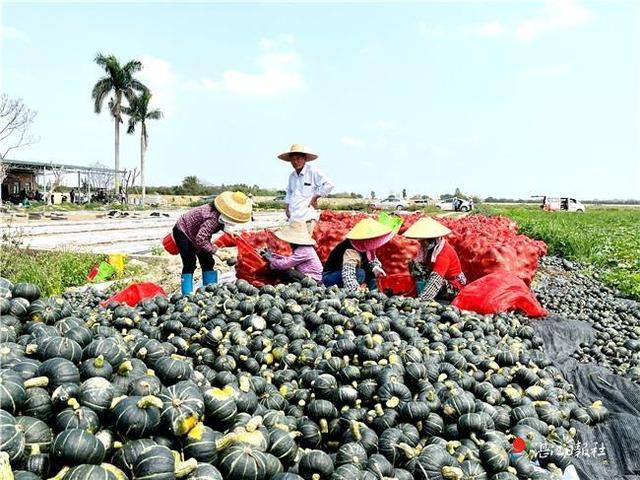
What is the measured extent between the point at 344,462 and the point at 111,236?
19.5 m

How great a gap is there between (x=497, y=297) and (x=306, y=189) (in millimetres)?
3732

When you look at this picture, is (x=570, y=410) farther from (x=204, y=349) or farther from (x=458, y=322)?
(x=204, y=349)

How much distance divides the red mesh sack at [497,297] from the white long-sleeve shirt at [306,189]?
3188mm

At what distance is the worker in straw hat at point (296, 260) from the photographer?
777cm

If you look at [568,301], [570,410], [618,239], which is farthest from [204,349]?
[618,239]

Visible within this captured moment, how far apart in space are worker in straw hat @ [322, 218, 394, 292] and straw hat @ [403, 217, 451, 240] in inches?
12.8

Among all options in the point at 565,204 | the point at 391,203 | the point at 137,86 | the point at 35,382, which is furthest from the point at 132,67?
the point at 35,382

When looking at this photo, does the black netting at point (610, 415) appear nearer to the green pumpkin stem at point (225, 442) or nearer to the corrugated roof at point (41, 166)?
the green pumpkin stem at point (225, 442)

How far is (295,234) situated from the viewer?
806cm

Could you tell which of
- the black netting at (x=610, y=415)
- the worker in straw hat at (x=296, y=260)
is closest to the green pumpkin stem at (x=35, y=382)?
the black netting at (x=610, y=415)

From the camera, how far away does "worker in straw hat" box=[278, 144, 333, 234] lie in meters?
9.07

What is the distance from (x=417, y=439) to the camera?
11.1ft

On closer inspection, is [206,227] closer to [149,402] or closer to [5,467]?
[149,402]

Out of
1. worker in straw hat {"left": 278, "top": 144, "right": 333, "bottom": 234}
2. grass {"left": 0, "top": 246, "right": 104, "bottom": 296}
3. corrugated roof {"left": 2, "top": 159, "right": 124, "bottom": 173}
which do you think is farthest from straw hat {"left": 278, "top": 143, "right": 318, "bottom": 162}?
corrugated roof {"left": 2, "top": 159, "right": 124, "bottom": 173}
